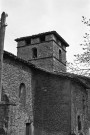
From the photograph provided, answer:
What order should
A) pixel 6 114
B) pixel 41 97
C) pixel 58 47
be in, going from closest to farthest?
1. pixel 6 114
2. pixel 41 97
3. pixel 58 47

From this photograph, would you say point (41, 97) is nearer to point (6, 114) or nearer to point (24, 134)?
point (24, 134)

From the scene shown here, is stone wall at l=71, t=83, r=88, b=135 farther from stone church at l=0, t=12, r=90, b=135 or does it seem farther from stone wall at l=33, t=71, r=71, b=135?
stone wall at l=33, t=71, r=71, b=135

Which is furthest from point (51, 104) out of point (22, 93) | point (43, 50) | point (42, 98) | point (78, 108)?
point (43, 50)

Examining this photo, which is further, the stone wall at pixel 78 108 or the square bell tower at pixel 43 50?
the square bell tower at pixel 43 50

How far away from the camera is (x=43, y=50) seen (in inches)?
901

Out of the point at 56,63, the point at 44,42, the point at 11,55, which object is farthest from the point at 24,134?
the point at 44,42

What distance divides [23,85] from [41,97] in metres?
1.84

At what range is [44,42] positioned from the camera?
2322 cm

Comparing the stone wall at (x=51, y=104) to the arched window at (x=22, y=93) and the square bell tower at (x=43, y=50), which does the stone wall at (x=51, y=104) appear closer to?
the arched window at (x=22, y=93)

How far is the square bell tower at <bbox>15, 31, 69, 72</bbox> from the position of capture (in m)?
22.3

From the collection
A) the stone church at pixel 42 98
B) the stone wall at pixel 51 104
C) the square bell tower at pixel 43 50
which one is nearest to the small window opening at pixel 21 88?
the stone church at pixel 42 98

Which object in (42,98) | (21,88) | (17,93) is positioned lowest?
(42,98)

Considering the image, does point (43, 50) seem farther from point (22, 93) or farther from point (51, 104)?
point (22, 93)

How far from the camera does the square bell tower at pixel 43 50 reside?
2231cm
